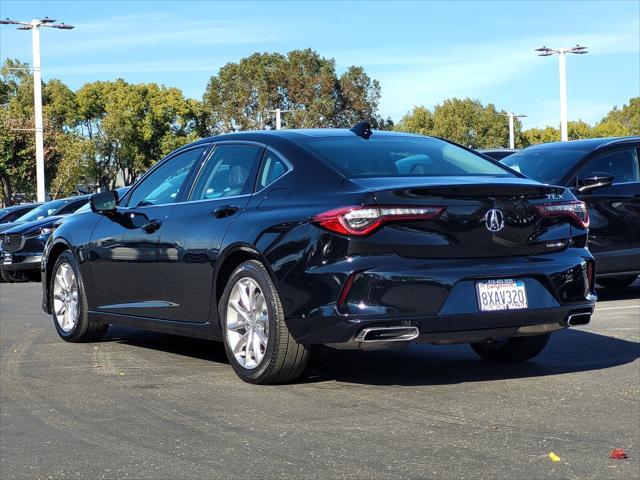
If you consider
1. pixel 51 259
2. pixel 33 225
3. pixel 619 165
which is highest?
pixel 619 165

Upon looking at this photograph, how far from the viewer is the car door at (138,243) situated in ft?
25.6

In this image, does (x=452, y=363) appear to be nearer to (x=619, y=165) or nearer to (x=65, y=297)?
(x=65, y=297)

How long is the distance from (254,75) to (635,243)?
196ft

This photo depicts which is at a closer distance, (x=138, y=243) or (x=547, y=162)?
(x=138, y=243)

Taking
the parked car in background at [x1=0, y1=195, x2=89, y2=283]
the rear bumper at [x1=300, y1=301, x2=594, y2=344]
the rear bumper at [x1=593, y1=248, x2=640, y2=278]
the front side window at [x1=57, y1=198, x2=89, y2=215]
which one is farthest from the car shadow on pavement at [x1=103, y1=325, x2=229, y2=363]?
the front side window at [x1=57, y1=198, x2=89, y2=215]

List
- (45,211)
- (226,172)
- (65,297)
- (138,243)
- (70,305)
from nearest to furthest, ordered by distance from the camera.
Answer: (226,172) → (138,243) → (70,305) → (65,297) → (45,211)

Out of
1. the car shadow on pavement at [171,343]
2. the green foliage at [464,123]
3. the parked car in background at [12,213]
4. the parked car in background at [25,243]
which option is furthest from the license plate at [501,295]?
the green foliage at [464,123]

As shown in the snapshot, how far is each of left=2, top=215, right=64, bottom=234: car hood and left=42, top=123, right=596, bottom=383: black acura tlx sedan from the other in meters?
12.1

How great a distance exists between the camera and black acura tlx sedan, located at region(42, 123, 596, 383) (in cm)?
607

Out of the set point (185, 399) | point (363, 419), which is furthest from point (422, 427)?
point (185, 399)

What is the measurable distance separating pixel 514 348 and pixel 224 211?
216 cm

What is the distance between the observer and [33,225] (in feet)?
64.5

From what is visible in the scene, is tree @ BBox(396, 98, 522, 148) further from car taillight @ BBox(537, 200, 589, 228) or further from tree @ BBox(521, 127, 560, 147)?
car taillight @ BBox(537, 200, 589, 228)

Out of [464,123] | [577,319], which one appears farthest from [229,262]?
[464,123]
